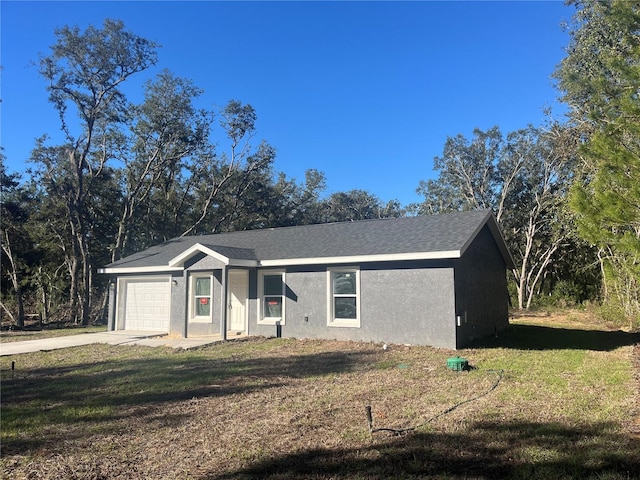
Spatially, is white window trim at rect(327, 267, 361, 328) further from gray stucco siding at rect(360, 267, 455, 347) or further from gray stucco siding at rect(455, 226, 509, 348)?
gray stucco siding at rect(455, 226, 509, 348)

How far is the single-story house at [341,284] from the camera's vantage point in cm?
1159

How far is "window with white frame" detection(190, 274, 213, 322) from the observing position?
14.9m

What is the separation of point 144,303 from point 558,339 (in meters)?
14.7

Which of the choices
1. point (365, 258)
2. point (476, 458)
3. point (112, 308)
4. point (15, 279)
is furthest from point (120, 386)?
point (15, 279)

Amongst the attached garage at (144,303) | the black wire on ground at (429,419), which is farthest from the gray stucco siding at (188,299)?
the black wire on ground at (429,419)

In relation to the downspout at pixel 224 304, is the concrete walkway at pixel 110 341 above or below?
below

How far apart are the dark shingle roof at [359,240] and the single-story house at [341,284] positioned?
0.13 ft

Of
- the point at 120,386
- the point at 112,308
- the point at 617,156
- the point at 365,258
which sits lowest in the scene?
the point at 120,386

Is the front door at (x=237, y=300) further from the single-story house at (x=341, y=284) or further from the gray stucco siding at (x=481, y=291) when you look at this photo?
the gray stucco siding at (x=481, y=291)

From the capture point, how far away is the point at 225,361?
10055 mm

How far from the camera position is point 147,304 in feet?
56.2

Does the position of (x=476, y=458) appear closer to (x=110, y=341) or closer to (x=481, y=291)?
(x=481, y=291)

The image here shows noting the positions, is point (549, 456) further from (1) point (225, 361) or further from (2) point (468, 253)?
(2) point (468, 253)

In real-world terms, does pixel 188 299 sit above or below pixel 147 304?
above
